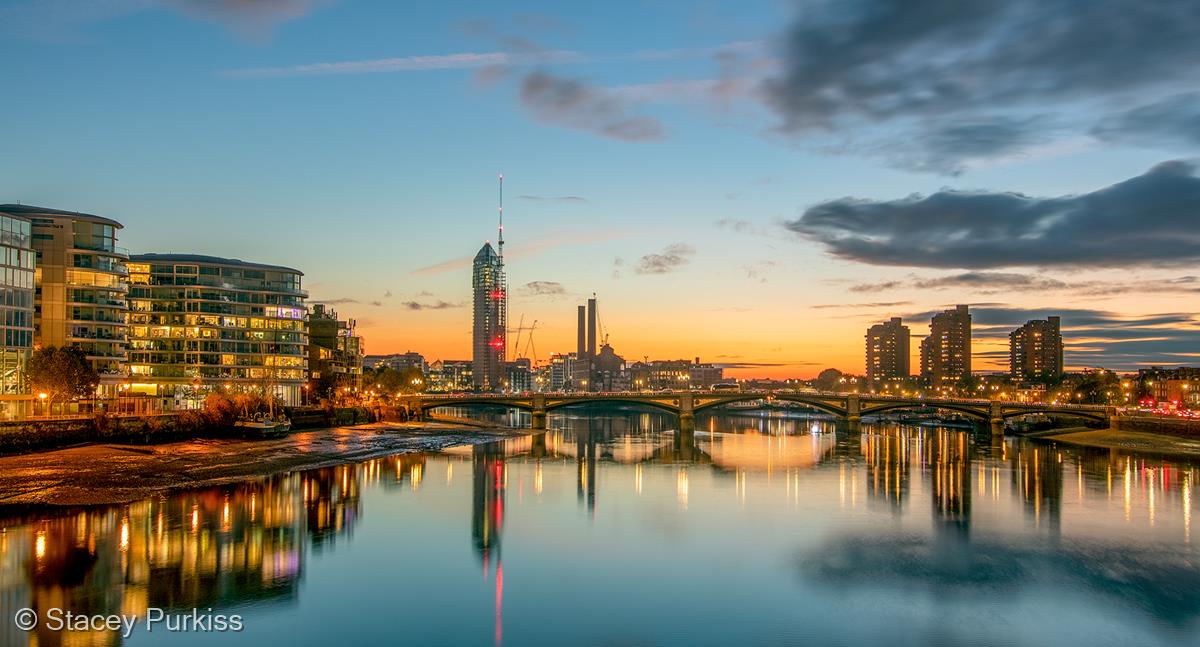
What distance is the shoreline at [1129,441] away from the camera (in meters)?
103

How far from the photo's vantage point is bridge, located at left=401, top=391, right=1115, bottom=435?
450 feet

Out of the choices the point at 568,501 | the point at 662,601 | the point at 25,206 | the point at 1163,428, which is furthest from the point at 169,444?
the point at 1163,428

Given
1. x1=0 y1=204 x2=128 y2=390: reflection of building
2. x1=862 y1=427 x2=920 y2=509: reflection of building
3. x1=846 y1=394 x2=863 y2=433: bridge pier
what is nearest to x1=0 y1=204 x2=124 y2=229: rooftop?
x1=0 y1=204 x2=128 y2=390: reflection of building

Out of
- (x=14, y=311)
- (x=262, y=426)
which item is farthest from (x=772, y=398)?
(x=14, y=311)

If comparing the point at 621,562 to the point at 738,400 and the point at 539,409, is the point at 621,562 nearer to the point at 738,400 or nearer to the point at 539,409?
the point at 539,409

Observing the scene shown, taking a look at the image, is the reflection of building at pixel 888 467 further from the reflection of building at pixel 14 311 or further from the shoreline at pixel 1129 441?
the reflection of building at pixel 14 311

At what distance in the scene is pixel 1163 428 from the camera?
387ft

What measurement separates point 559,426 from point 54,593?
12951 cm

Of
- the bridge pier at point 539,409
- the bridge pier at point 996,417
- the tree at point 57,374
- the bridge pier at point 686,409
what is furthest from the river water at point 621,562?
the bridge pier at point 539,409

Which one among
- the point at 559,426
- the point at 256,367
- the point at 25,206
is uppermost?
the point at 25,206

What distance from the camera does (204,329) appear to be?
125m

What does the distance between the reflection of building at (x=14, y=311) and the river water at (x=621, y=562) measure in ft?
94.5

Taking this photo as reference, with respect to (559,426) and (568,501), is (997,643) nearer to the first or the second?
(568,501)

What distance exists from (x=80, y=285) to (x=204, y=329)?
105 feet
